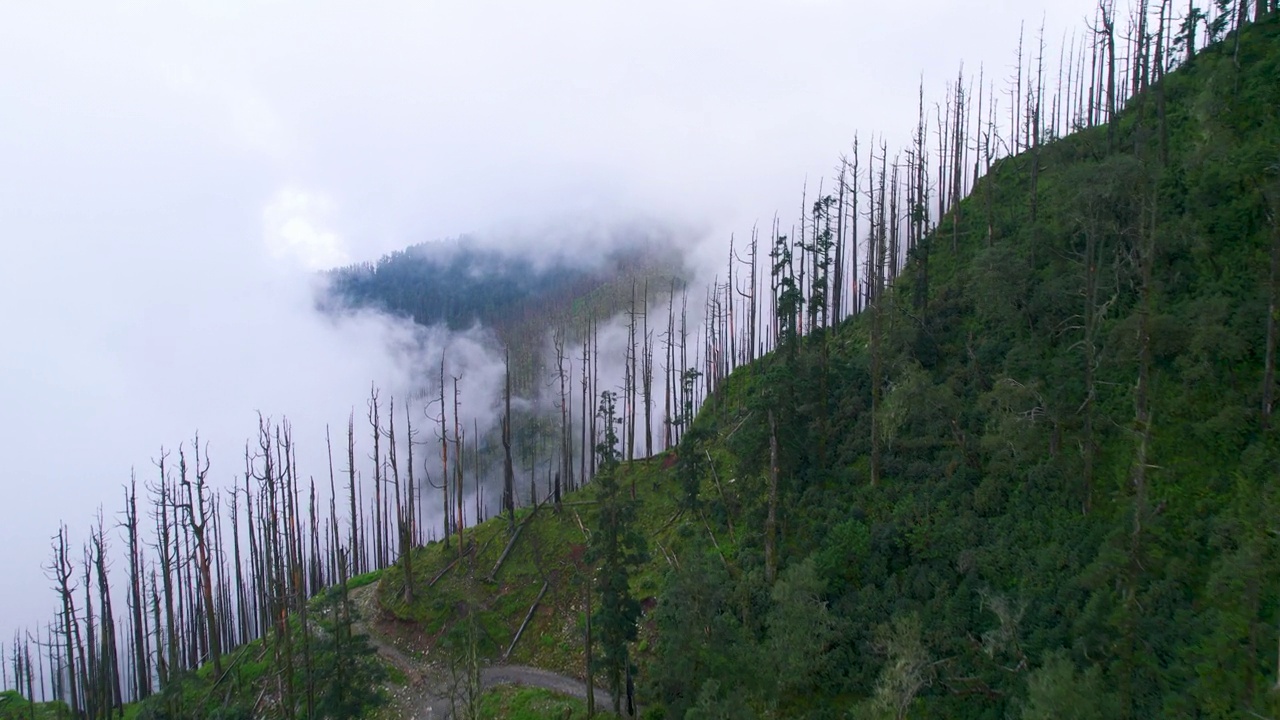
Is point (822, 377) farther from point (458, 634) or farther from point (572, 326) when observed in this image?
point (572, 326)

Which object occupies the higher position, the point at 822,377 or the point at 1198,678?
the point at 822,377

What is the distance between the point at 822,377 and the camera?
28797 mm

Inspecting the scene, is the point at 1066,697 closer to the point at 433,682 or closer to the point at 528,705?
the point at 528,705

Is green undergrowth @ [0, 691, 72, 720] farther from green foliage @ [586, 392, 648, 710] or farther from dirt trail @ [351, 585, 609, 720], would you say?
green foliage @ [586, 392, 648, 710]

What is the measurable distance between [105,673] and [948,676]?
3598 centimetres

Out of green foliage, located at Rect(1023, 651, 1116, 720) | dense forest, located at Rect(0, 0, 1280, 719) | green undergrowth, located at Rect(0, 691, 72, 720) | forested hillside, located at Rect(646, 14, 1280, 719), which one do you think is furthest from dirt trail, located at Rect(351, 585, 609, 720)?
green undergrowth, located at Rect(0, 691, 72, 720)

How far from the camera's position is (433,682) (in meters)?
28.3

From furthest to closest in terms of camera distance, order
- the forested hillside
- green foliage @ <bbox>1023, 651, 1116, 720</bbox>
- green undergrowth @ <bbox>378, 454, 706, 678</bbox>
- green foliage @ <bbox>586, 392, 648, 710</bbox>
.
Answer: green undergrowth @ <bbox>378, 454, 706, 678</bbox>, green foliage @ <bbox>586, 392, 648, 710</bbox>, the forested hillside, green foliage @ <bbox>1023, 651, 1116, 720</bbox>

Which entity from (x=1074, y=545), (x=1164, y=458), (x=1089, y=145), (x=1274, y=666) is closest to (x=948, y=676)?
(x=1074, y=545)

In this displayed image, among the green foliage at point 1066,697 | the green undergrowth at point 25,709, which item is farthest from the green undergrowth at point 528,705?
the green undergrowth at point 25,709

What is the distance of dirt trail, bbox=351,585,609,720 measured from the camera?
25.9 metres

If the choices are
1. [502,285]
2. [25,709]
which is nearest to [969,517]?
[25,709]

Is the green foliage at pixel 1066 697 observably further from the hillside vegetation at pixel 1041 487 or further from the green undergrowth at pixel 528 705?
the green undergrowth at pixel 528 705

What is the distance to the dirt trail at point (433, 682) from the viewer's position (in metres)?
25.9
